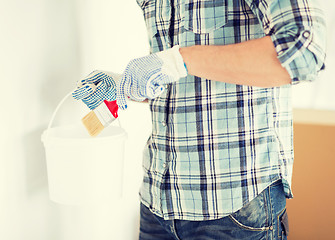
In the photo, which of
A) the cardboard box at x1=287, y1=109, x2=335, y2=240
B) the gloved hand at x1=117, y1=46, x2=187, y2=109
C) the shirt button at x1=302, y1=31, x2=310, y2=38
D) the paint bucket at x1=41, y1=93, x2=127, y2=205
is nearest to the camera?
the shirt button at x1=302, y1=31, x2=310, y2=38

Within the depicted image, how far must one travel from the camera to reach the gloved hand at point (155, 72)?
84 centimetres

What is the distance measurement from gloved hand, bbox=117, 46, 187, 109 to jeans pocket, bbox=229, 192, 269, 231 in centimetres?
34

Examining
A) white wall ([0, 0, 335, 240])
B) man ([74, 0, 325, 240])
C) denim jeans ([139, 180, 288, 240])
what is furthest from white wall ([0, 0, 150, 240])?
denim jeans ([139, 180, 288, 240])

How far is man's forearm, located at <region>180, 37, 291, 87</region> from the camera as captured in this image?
75cm

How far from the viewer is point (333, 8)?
7.80ft

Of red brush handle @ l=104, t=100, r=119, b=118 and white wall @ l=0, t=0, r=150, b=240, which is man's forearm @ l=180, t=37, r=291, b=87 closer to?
red brush handle @ l=104, t=100, r=119, b=118

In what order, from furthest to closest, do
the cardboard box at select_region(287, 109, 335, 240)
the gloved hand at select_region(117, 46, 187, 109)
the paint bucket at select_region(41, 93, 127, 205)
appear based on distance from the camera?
the cardboard box at select_region(287, 109, 335, 240), the paint bucket at select_region(41, 93, 127, 205), the gloved hand at select_region(117, 46, 187, 109)

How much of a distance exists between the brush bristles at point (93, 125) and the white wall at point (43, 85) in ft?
0.70

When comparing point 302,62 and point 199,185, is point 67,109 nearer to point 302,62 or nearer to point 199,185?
point 199,185

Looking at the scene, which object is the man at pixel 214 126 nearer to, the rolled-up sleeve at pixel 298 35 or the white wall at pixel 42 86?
the rolled-up sleeve at pixel 298 35

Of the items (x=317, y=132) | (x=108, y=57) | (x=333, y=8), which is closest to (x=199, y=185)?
(x=108, y=57)

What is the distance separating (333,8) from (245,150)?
74.2 inches

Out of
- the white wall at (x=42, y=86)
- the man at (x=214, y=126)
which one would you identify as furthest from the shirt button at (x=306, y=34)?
the white wall at (x=42, y=86)

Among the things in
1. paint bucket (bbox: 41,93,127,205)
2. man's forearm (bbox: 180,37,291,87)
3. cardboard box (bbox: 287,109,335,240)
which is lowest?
cardboard box (bbox: 287,109,335,240)
